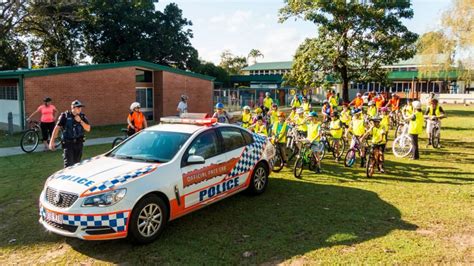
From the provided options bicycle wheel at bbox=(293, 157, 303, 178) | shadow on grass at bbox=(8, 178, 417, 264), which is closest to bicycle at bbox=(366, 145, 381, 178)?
shadow on grass at bbox=(8, 178, 417, 264)

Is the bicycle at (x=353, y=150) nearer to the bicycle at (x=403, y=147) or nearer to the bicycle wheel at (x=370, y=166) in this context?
the bicycle wheel at (x=370, y=166)

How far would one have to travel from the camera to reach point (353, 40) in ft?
86.1

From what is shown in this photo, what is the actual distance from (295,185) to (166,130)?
11.3 feet

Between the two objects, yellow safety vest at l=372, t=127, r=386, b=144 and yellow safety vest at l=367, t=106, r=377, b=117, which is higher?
yellow safety vest at l=367, t=106, r=377, b=117

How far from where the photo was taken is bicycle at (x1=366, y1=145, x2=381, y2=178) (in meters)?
9.27

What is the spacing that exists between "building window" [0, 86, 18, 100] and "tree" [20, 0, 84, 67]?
10.8 meters

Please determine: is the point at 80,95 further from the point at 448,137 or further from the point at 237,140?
the point at 448,137

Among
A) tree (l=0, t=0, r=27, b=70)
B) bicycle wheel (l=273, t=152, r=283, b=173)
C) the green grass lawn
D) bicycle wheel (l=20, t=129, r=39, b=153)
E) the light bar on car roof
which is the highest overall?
tree (l=0, t=0, r=27, b=70)

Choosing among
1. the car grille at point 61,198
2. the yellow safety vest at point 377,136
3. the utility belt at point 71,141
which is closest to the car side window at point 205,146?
the car grille at point 61,198

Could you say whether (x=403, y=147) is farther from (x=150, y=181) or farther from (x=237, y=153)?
(x=150, y=181)

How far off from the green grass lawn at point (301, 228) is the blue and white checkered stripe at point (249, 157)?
0.67m

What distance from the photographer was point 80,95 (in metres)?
20.2

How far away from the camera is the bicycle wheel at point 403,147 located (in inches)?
472

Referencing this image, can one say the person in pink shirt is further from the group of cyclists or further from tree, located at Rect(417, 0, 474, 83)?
tree, located at Rect(417, 0, 474, 83)
